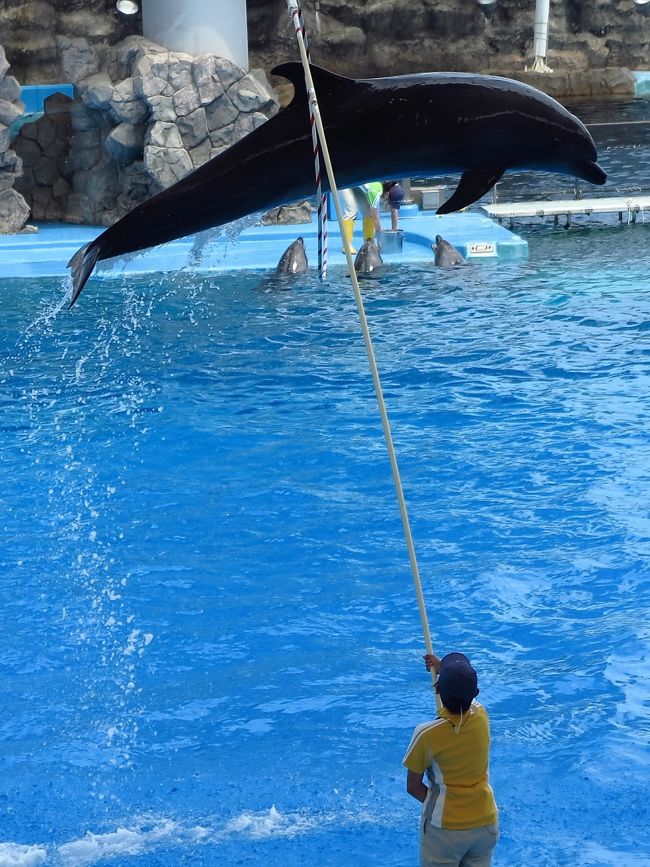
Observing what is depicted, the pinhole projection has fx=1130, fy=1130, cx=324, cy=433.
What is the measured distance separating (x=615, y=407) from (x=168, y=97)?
956 cm

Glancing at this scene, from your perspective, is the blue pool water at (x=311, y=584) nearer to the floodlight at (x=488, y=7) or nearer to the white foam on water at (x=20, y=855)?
the white foam on water at (x=20, y=855)

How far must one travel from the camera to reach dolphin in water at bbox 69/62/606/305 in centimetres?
564

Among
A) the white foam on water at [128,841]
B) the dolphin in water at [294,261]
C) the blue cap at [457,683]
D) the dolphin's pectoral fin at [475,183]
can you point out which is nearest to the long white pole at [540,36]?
the dolphin in water at [294,261]

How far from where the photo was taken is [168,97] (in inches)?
606

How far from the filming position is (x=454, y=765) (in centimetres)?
277

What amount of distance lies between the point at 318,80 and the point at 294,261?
730 cm

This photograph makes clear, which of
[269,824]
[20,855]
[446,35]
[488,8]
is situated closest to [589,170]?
[269,824]

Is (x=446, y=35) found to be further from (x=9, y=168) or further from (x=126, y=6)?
(x=9, y=168)

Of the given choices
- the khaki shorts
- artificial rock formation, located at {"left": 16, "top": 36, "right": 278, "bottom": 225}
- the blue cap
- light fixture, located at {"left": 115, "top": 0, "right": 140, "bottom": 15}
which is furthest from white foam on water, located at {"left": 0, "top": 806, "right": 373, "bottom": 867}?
light fixture, located at {"left": 115, "top": 0, "right": 140, "bottom": 15}

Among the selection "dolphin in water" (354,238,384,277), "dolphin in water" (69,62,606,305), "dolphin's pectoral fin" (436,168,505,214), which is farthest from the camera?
"dolphin in water" (354,238,384,277)

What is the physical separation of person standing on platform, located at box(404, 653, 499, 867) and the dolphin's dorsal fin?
3401 mm

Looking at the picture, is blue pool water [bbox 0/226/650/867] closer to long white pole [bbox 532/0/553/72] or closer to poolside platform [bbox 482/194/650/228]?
poolside platform [bbox 482/194/650/228]

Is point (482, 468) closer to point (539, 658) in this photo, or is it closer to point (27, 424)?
point (539, 658)

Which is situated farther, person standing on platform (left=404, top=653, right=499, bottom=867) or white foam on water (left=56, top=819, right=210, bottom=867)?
white foam on water (left=56, top=819, right=210, bottom=867)
